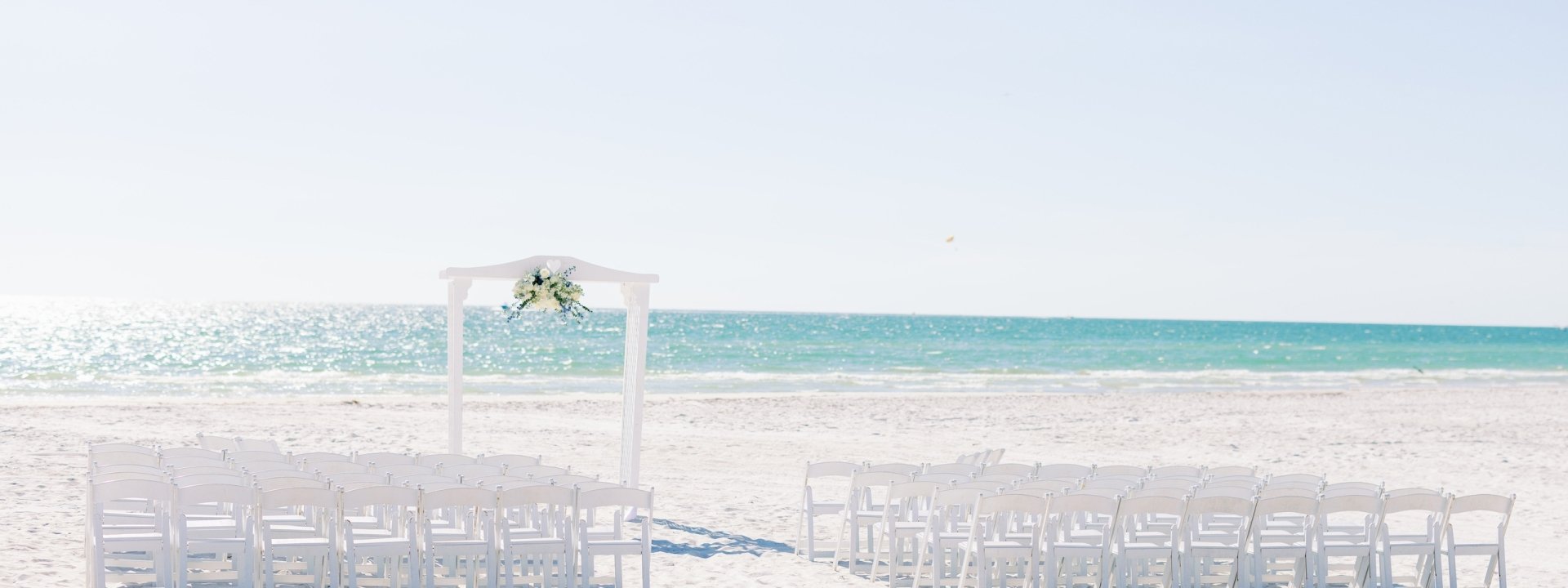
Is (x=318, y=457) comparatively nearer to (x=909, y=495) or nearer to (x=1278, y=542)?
(x=909, y=495)

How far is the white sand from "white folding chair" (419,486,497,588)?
4.05ft

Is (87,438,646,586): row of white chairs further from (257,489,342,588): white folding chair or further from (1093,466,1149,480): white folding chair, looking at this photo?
(1093,466,1149,480): white folding chair

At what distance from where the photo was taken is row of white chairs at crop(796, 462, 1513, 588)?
6203mm

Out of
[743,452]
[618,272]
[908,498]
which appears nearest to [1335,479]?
[743,452]

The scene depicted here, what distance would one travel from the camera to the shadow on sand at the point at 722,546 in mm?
7875

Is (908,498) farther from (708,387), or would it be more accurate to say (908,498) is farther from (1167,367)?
(1167,367)

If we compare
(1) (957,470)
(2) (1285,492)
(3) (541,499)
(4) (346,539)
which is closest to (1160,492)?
(2) (1285,492)

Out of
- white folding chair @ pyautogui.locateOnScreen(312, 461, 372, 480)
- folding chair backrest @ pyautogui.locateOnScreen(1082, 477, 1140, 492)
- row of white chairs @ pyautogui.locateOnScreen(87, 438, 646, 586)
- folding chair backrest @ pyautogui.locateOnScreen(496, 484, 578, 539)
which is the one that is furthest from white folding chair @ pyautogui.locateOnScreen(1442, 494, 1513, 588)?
white folding chair @ pyautogui.locateOnScreen(312, 461, 372, 480)

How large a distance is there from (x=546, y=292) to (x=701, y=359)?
34092 millimetres

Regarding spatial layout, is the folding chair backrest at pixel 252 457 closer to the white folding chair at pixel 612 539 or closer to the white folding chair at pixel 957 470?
the white folding chair at pixel 612 539

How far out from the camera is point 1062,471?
7.73 metres

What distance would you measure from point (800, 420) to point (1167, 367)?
26.4m

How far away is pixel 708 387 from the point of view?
28453mm

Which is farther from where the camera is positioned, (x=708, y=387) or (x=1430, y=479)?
(x=708, y=387)
